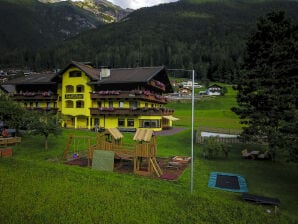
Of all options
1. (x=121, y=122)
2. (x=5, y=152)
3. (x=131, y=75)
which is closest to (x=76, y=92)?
(x=121, y=122)

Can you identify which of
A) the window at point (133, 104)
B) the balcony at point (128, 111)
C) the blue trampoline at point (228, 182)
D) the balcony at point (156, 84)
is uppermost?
the balcony at point (156, 84)

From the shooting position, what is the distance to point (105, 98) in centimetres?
4512

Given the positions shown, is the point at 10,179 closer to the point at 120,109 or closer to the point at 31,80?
the point at 120,109

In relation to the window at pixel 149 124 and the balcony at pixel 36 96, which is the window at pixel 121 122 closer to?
the window at pixel 149 124

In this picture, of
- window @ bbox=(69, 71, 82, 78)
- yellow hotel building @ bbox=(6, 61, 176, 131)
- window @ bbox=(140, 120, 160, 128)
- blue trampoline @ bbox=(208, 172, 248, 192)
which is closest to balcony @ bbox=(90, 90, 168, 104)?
yellow hotel building @ bbox=(6, 61, 176, 131)

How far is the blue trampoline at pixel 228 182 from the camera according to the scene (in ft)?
53.5

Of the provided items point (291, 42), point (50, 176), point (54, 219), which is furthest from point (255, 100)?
point (54, 219)

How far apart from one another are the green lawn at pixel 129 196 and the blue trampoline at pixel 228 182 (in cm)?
54

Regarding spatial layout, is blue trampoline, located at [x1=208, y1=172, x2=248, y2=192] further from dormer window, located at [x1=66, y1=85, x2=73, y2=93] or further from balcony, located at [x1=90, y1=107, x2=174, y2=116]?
dormer window, located at [x1=66, y1=85, x2=73, y2=93]

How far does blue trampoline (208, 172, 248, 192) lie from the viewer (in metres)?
16.3

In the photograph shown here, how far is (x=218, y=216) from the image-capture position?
11609 mm

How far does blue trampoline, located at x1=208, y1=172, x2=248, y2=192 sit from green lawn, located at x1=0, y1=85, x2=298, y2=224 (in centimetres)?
54

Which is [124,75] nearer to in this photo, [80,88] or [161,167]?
[80,88]

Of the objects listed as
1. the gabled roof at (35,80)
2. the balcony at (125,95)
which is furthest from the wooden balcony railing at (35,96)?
the balcony at (125,95)
